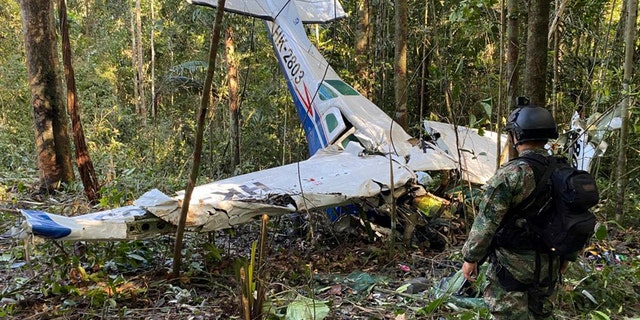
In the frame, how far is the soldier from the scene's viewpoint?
2.51 meters

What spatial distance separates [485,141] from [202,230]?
14.3 feet

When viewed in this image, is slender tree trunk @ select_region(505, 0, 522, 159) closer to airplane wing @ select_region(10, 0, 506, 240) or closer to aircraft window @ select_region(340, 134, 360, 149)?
airplane wing @ select_region(10, 0, 506, 240)

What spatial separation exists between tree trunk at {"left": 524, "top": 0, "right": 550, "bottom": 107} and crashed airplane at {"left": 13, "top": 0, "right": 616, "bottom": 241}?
0.59m

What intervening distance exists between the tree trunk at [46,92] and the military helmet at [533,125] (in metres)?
7.46

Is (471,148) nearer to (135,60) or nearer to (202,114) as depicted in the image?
(202,114)

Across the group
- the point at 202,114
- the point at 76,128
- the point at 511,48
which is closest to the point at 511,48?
the point at 511,48

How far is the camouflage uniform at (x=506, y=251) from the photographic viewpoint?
2.50 metres

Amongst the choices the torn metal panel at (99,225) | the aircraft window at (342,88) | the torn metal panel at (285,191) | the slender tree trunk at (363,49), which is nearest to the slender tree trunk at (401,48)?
the aircraft window at (342,88)

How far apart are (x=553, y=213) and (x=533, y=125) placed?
488 mm

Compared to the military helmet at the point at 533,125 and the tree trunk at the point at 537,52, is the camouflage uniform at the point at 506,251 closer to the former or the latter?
the military helmet at the point at 533,125

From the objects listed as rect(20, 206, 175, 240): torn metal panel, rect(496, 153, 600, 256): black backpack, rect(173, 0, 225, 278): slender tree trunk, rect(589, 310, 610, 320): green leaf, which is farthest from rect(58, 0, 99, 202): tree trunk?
rect(589, 310, 610, 320): green leaf

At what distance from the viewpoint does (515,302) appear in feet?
8.58

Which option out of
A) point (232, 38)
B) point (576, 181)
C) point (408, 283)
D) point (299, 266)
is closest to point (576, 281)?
point (408, 283)

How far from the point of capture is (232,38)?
35.4 ft
